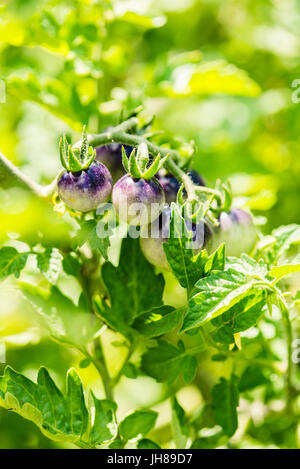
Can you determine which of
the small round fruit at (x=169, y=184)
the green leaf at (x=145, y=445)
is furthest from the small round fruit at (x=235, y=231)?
the green leaf at (x=145, y=445)

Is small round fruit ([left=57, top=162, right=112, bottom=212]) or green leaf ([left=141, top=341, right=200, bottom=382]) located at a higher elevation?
small round fruit ([left=57, top=162, right=112, bottom=212])

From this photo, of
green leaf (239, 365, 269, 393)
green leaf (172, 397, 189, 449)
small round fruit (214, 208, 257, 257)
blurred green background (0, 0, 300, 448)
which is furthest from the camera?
blurred green background (0, 0, 300, 448)

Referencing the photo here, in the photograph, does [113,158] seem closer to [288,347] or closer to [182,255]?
[182,255]

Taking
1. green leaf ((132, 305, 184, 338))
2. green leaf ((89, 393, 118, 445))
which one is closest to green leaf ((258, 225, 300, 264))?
green leaf ((132, 305, 184, 338))

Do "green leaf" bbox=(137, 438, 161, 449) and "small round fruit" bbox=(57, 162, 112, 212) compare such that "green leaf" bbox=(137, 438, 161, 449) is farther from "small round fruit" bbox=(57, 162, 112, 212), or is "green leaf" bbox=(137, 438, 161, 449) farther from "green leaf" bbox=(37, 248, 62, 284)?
"small round fruit" bbox=(57, 162, 112, 212)

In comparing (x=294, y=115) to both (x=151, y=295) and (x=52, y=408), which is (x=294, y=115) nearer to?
(x=151, y=295)

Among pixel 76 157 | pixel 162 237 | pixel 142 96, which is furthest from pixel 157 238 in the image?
pixel 142 96

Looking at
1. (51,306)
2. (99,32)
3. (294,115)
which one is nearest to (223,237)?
(51,306)

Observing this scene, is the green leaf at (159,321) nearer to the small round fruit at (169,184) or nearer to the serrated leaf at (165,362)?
the serrated leaf at (165,362)
